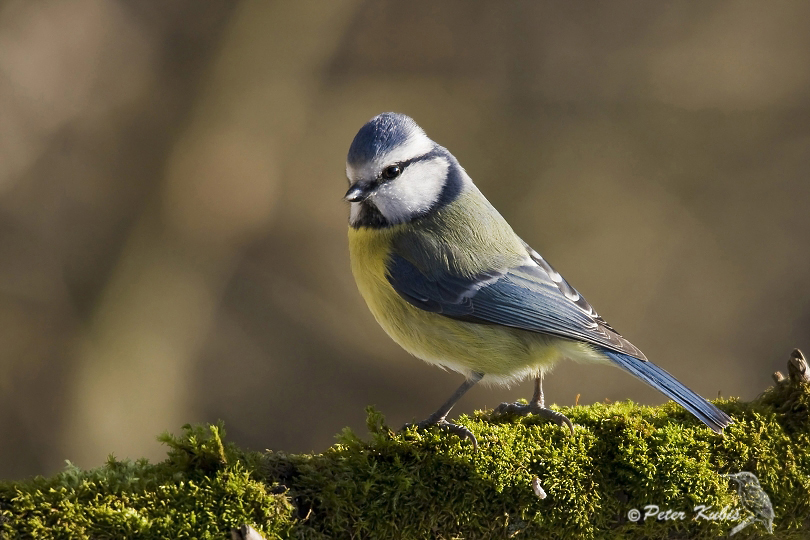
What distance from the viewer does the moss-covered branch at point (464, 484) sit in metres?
1.80

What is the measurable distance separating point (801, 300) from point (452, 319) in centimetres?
441

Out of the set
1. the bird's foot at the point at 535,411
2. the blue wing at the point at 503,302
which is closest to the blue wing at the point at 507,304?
the blue wing at the point at 503,302

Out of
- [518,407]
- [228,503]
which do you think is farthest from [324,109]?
[228,503]

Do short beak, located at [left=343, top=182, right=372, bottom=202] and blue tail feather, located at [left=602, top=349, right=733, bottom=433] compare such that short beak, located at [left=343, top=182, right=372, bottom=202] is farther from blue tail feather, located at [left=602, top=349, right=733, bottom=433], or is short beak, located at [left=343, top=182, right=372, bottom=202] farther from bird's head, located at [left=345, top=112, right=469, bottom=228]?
blue tail feather, located at [left=602, top=349, right=733, bottom=433]

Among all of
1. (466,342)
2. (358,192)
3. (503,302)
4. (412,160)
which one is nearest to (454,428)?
(466,342)

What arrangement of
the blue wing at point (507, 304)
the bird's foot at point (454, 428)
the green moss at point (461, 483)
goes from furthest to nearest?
the blue wing at point (507, 304) → the bird's foot at point (454, 428) → the green moss at point (461, 483)

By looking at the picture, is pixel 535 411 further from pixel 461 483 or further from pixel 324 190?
pixel 324 190

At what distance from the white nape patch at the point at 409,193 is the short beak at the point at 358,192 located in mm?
33

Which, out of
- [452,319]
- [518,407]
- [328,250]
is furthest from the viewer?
[328,250]

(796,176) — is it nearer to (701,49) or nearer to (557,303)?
(701,49)

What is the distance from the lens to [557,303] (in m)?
2.74

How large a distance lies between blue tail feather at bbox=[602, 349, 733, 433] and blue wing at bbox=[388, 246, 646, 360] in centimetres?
4

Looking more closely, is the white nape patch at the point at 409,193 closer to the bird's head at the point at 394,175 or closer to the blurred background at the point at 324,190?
the bird's head at the point at 394,175

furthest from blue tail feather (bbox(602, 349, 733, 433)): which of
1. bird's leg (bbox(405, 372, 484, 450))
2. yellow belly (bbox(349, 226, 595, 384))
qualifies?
bird's leg (bbox(405, 372, 484, 450))
